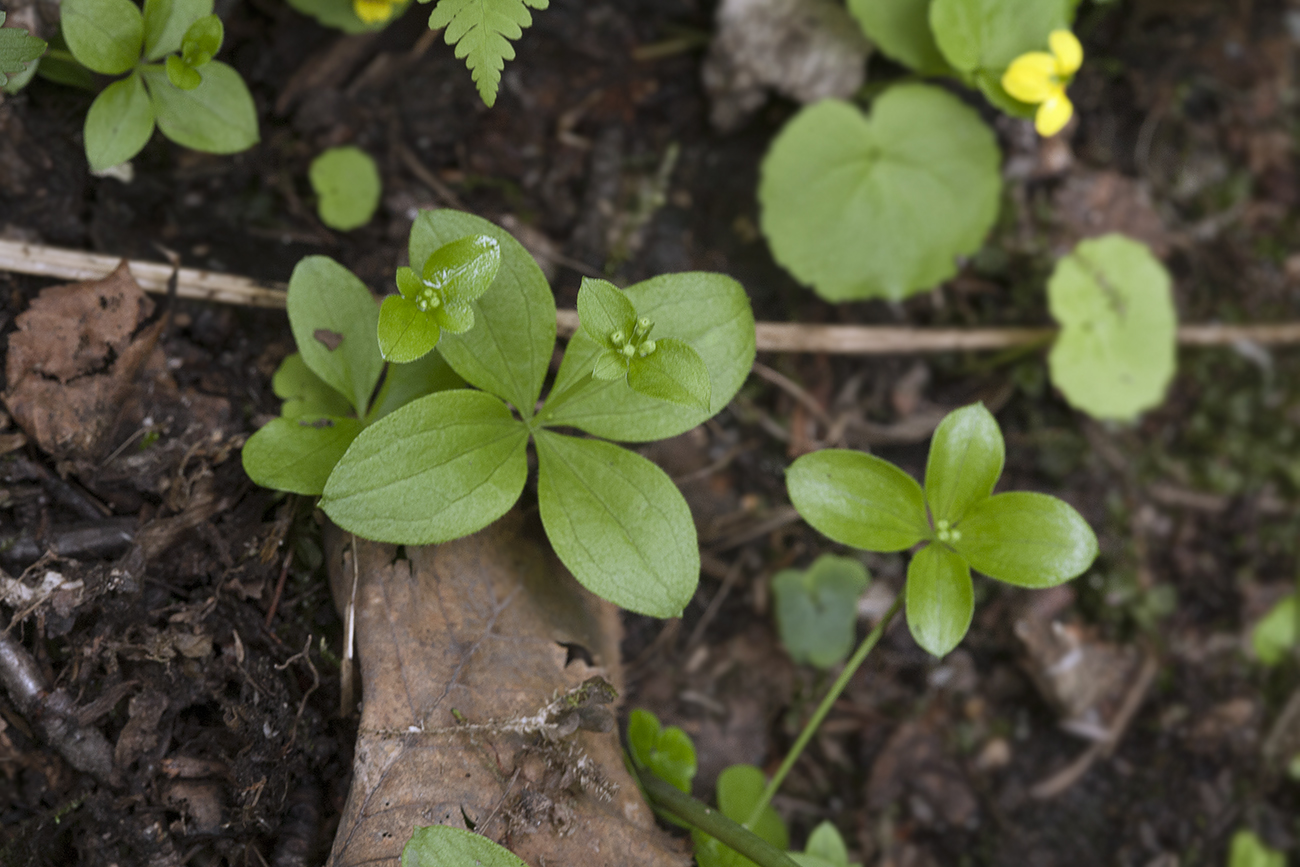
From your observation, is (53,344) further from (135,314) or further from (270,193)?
(270,193)

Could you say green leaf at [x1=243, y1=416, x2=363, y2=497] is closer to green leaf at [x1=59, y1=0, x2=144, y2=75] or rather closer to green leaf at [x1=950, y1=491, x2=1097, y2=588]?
green leaf at [x1=59, y1=0, x2=144, y2=75]

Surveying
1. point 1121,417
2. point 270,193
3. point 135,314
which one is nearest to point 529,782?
point 135,314

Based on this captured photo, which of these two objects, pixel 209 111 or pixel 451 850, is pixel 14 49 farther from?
pixel 451 850

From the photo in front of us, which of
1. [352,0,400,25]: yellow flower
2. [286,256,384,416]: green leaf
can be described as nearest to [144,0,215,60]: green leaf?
[352,0,400,25]: yellow flower

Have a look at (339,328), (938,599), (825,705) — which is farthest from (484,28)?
(825,705)

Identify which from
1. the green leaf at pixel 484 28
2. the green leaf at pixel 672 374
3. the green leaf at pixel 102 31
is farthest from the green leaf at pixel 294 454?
the green leaf at pixel 102 31

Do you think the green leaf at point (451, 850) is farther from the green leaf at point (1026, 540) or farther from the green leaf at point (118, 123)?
the green leaf at point (118, 123)
